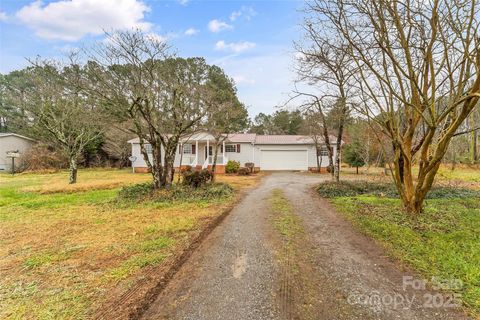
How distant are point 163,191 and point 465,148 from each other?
2365 cm

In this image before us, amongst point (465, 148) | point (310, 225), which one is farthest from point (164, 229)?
point (465, 148)

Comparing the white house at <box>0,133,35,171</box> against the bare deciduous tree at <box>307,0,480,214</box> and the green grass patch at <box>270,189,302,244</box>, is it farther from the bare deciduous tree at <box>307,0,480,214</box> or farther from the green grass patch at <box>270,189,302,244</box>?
the bare deciduous tree at <box>307,0,480,214</box>

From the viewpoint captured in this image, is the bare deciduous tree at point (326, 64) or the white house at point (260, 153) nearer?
the bare deciduous tree at point (326, 64)

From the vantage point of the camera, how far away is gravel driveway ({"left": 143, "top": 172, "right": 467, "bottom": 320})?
2551mm

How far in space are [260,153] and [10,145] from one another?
23.8 m

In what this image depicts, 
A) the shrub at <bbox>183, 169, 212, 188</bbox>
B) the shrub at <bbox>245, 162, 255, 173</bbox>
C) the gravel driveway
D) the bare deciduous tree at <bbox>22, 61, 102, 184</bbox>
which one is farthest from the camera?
the shrub at <bbox>245, 162, 255, 173</bbox>

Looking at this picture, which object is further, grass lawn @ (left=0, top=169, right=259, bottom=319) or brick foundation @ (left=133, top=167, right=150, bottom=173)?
brick foundation @ (left=133, top=167, right=150, bottom=173)

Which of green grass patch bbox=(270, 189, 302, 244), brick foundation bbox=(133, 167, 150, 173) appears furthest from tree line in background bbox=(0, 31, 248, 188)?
brick foundation bbox=(133, 167, 150, 173)

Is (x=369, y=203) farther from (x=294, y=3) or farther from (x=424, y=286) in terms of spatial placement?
(x=294, y=3)

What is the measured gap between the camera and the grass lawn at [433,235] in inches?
130

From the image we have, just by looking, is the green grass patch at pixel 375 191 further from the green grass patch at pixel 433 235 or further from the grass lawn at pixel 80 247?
the grass lawn at pixel 80 247

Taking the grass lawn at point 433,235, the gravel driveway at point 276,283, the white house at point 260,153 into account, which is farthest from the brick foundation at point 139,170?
the gravel driveway at point 276,283

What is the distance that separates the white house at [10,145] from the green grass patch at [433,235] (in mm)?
28323

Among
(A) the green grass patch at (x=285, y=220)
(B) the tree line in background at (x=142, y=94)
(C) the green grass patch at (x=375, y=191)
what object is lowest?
(A) the green grass patch at (x=285, y=220)
